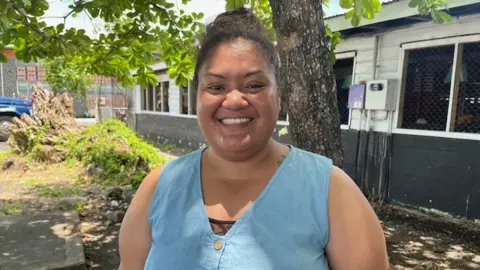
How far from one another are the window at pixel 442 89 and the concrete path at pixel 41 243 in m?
4.91

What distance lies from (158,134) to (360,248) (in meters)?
13.7

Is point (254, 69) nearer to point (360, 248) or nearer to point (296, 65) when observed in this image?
point (360, 248)

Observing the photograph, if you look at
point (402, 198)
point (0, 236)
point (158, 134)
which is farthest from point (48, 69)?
point (402, 198)

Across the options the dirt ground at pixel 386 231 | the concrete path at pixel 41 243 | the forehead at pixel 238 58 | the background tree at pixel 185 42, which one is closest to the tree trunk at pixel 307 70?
the background tree at pixel 185 42

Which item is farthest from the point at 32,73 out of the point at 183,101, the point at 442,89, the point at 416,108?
the point at 442,89

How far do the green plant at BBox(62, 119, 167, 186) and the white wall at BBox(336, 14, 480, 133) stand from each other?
4.32 metres

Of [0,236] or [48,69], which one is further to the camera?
[48,69]

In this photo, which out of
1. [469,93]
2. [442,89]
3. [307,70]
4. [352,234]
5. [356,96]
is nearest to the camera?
[352,234]

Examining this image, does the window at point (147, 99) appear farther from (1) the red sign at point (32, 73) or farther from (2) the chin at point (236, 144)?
(1) the red sign at point (32, 73)

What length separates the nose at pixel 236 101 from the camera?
1.15 metres

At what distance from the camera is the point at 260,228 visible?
1.09 m

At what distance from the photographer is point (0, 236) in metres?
4.17

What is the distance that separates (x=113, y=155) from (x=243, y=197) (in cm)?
747

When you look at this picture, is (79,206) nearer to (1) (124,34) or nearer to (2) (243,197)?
(1) (124,34)
